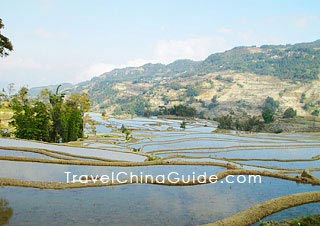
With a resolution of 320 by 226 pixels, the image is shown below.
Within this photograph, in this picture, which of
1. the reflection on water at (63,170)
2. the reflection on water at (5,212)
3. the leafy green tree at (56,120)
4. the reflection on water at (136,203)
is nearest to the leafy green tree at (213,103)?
the leafy green tree at (56,120)

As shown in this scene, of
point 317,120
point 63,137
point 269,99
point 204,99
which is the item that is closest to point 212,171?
point 63,137

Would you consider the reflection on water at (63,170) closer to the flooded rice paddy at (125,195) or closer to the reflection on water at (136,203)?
the flooded rice paddy at (125,195)

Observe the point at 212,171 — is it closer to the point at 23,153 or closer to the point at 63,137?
the point at 23,153

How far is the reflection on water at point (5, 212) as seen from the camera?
10.7m

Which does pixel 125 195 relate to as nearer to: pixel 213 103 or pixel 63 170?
pixel 63 170

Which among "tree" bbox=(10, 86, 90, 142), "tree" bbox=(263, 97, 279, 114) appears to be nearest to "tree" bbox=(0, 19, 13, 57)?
"tree" bbox=(10, 86, 90, 142)

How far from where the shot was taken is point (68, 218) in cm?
1123

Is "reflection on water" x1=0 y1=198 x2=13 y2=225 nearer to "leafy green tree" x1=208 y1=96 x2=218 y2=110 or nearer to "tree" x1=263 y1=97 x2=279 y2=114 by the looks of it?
"tree" x1=263 y1=97 x2=279 y2=114

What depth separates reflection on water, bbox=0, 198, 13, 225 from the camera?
10.7m

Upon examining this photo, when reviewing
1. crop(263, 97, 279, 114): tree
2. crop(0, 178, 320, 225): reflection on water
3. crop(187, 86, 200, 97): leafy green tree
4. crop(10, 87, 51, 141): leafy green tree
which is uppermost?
crop(187, 86, 200, 97): leafy green tree

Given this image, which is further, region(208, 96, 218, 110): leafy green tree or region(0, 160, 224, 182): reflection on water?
region(208, 96, 218, 110): leafy green tree

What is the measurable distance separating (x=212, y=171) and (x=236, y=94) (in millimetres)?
158623

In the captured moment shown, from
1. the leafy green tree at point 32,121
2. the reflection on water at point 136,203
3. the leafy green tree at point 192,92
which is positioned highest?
the leafy green tree at point 192,92

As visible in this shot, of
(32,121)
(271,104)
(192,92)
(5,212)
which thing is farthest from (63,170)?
(192,92)
